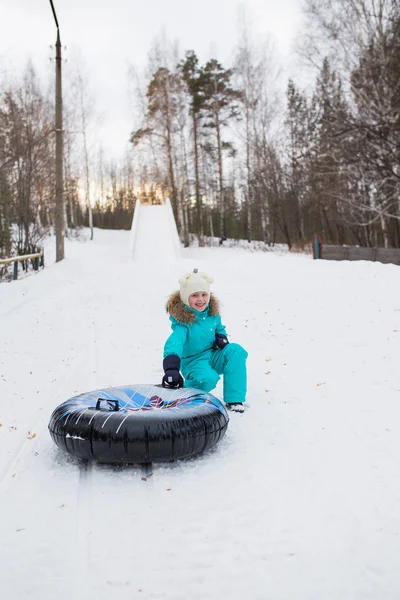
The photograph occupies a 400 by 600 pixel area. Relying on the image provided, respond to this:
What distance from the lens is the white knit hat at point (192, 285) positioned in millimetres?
3584

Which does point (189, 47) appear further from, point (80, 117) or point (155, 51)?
point (80, 117)

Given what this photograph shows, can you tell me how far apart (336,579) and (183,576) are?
1.98ft

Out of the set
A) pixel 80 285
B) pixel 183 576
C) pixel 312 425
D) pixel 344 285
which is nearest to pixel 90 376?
pixel 312 425

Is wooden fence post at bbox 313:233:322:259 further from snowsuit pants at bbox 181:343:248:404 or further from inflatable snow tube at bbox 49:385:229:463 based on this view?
inflatable snow tube at bbox 49:385:229:463

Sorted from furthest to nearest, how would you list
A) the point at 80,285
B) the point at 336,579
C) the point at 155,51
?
the point at 155,51
the point at 80,285
the point at 336,579

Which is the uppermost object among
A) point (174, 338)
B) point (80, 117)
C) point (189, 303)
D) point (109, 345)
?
point (80, 117)

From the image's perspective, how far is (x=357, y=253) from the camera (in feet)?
40.1

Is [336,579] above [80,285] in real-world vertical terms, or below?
below

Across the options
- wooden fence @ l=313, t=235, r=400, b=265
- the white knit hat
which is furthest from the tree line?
the white knit hat

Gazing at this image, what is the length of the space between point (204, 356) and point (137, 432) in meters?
1.24

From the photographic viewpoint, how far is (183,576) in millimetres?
1789

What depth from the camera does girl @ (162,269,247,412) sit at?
141 inches

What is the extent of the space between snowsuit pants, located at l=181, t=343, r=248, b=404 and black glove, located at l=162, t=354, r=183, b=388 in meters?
0.35

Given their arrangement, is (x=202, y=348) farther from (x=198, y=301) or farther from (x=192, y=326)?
(x=198, y=301)
